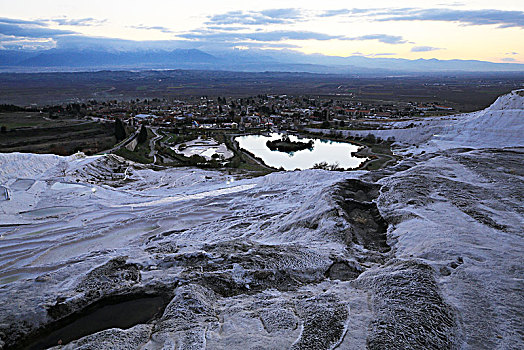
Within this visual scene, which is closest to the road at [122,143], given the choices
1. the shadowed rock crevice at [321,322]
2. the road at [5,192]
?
the road at [5,192]

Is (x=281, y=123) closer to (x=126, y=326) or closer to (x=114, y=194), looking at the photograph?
(x=114, y=194)

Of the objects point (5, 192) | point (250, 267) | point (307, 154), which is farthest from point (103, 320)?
point (307, 154)

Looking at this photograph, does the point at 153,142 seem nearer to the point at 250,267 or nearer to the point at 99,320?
the point at 250,267

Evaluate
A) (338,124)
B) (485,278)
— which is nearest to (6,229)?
(485,278)

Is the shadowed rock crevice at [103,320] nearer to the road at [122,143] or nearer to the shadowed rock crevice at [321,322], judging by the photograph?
the shadowed rock crevice at [321,322]

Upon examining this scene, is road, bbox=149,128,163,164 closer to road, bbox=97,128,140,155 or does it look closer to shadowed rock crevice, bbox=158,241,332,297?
road, bbox=97,128,140,155

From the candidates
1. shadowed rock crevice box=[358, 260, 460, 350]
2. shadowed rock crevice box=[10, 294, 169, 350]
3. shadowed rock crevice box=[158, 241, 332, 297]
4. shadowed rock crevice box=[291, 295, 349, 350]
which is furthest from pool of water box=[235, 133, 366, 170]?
shadowed rock crevice box=[291, 295, 349, 350]
